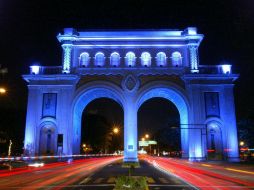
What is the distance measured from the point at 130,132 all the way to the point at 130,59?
11186 mm

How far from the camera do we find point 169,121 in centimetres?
9062

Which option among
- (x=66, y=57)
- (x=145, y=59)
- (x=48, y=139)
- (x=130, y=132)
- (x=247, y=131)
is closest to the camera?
(x=130, y=132)

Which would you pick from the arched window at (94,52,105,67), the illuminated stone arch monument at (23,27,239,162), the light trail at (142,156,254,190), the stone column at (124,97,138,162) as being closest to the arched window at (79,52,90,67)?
the illuminated stone arch monument at (23,27,239,162)

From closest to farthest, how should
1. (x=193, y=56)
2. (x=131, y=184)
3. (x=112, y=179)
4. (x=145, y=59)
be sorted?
(x=131, y=184), (x=112, y=179), (x=193, y=56), (x=145, y=59)

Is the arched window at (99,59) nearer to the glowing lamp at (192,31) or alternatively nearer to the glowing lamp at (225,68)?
the glowing lamp at (192,31)

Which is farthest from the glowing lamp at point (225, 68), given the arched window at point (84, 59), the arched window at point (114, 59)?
the arched window at point (84, 59)

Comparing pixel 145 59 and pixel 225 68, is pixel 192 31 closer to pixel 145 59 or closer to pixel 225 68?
pixel 225 68

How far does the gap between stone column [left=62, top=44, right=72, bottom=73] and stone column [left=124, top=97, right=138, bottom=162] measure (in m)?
10.3

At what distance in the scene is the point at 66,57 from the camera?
52500mm

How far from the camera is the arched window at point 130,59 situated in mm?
53156

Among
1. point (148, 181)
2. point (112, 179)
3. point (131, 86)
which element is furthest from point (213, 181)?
point (131, 86)

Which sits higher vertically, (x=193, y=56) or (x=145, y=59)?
(x=193, y=56)

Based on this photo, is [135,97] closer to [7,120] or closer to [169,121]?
[7,120]

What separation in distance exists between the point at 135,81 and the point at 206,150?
1416 centimetres
